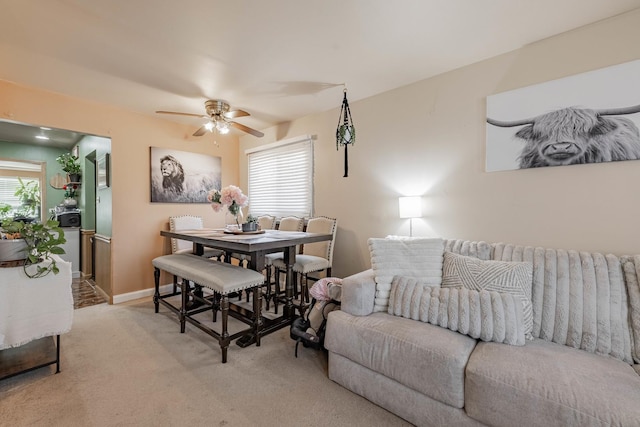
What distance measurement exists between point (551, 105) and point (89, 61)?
378cm

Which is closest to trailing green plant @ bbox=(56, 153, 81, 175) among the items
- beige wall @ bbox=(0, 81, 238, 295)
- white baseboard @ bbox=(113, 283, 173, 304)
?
beige wall @ bbox=(0, 81, 238, 295)

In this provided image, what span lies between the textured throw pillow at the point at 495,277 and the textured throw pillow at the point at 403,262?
10 cm

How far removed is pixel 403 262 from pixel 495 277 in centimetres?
57

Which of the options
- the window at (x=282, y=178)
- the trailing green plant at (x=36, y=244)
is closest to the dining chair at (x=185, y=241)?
the window at (x=282, y=178)

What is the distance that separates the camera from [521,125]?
2174 mm

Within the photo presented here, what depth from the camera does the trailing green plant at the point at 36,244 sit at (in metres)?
1.79

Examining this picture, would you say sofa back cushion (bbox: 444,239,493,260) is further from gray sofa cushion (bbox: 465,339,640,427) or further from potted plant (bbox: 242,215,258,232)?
potted plant (bbox: 242,215,258,232)

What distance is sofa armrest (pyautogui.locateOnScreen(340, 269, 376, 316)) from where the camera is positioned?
1821 mm

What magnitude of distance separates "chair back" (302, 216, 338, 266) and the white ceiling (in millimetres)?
1471

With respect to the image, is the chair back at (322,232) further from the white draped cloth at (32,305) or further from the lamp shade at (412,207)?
the white draped cloth at (32,305)

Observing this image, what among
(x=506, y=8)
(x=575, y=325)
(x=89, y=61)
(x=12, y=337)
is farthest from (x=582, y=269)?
(x=89, y=61)

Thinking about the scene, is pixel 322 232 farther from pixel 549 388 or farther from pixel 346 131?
pixel 549 388

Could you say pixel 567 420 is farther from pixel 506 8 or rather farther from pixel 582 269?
pixel 506 8

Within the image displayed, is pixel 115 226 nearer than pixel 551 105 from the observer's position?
No
